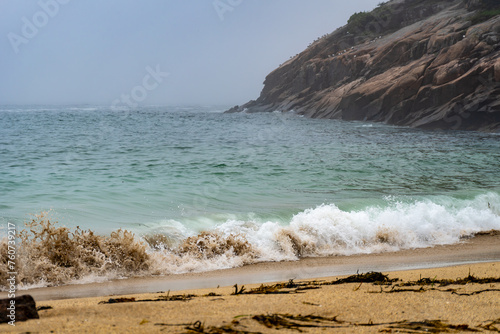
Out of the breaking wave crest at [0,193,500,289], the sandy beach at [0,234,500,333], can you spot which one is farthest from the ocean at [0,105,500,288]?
the sandy beach at [0,234,500,333]

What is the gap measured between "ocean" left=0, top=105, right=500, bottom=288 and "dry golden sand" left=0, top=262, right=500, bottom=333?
219cm

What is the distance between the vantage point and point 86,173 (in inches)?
524

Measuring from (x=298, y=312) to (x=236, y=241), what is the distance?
12.1 feet

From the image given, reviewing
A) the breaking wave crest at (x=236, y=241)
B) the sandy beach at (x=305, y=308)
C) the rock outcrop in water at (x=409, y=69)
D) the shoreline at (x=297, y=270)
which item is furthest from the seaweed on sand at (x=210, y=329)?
the rock outcrop in water at (x=409, y=69)

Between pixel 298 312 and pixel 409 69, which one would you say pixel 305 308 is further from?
pixel 409 69

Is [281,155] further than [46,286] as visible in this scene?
Yes

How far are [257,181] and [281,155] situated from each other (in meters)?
5.61

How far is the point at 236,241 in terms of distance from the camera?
287 inches

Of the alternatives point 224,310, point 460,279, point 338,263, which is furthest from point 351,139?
point 224,310

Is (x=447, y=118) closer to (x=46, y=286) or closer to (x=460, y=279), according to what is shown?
(x=460, y=279)

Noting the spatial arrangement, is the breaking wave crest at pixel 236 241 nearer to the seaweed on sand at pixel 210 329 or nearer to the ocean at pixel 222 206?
the ocean at pixel 222 206

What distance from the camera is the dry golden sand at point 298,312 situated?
317 cm

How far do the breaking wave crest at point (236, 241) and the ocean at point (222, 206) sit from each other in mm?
21

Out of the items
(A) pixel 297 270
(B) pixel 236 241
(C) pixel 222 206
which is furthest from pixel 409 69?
(A) pixel 297 270
